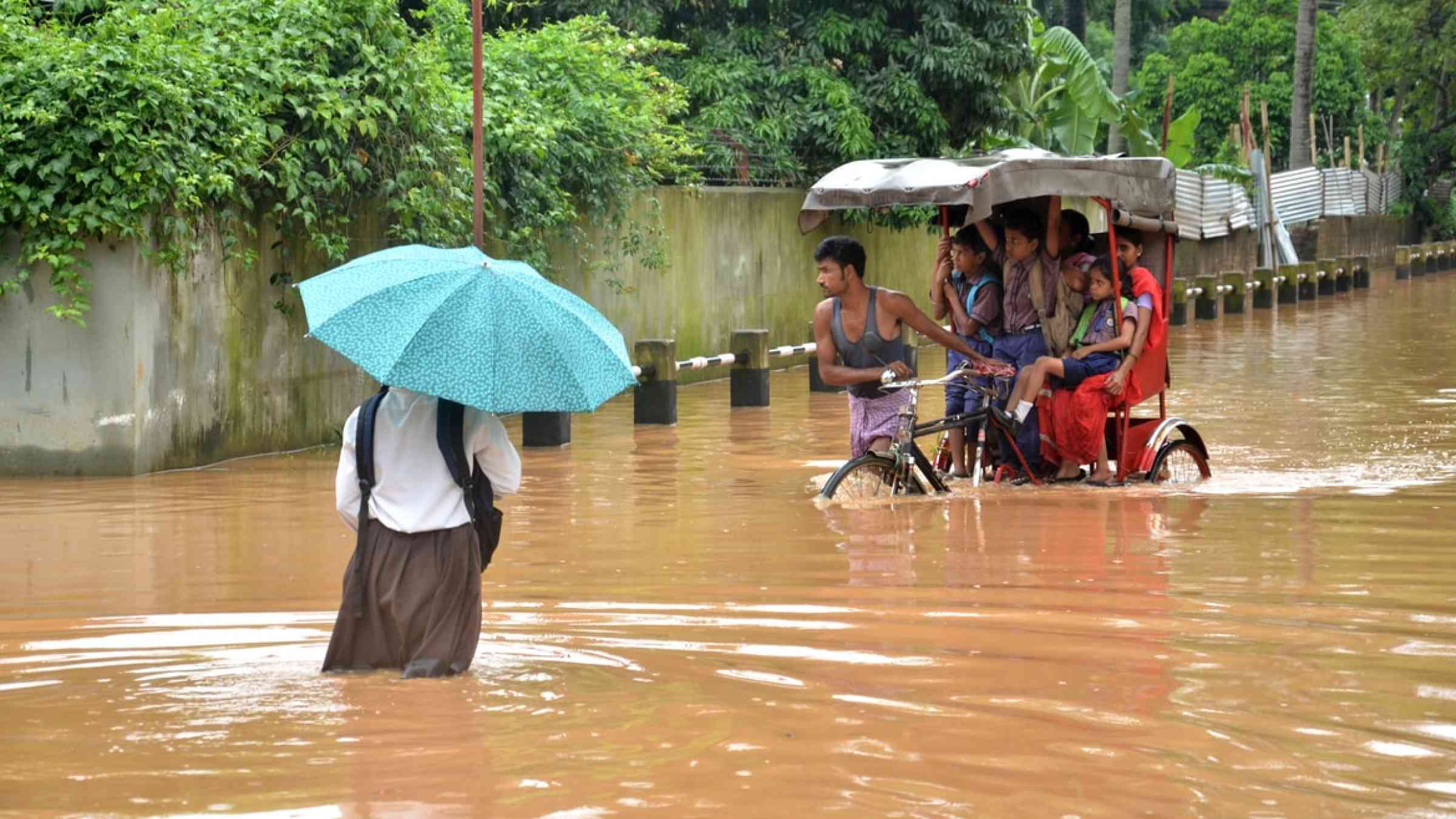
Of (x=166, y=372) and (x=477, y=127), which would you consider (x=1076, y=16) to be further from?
(x=477, y=127)

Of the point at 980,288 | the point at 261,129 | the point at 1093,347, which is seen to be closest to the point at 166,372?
the point at 261,129

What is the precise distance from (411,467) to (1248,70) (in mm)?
42755

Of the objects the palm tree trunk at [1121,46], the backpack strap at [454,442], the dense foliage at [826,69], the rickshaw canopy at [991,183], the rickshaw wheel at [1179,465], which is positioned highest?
the palm tree trunk at [1121,46]

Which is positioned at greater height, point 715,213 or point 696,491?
point 715,213

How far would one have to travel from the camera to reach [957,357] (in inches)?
467

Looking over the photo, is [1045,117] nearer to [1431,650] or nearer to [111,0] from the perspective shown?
[111,0]

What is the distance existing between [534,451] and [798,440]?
211 cm

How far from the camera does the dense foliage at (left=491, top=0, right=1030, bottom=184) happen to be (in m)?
23.8

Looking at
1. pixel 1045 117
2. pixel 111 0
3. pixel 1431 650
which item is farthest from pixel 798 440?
pixel 1045 117

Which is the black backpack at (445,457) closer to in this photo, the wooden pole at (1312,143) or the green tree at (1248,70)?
the wooden pole at (1312,143)

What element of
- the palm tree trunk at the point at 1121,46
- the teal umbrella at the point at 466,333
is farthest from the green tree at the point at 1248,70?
the teal umbrella at the point at 466,333

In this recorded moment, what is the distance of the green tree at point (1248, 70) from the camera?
44.6m

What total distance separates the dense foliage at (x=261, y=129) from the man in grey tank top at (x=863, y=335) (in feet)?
14.6

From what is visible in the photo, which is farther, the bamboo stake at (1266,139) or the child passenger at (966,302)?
the bamboo stake at (1266,139)
